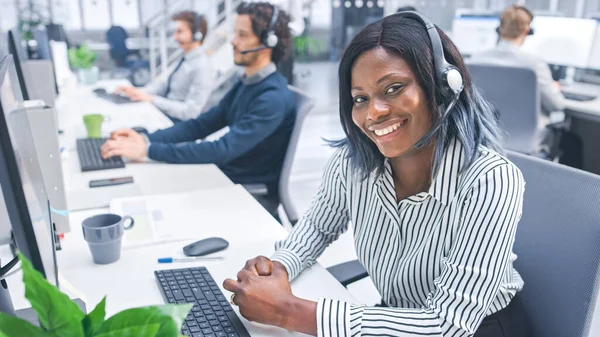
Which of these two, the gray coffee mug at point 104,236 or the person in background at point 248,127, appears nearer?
the gray coffee mug at point 104,236

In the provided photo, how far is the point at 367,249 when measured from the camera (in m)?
1.12

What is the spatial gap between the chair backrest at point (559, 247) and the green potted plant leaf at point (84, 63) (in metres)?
3.01

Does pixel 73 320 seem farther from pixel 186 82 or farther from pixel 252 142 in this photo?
pixel 186 82

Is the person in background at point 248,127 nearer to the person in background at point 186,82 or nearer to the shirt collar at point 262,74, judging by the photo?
the shirt collar at point 262,74

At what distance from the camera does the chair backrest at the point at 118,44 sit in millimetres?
5082

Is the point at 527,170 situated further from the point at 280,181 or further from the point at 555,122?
the point at 555,122

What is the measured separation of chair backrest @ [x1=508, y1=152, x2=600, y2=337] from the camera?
95 centimetres

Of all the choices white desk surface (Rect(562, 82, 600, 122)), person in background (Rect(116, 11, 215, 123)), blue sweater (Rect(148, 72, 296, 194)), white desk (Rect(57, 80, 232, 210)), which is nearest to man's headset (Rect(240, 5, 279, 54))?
blue sweater (Rect(148, 72, 296, 194))

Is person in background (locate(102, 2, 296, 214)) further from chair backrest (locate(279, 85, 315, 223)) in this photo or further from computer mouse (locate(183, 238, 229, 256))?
computer mouse (locate(183, 238, 229, 256))

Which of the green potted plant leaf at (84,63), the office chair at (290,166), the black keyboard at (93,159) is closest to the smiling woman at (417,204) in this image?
the office chair at (290,166)

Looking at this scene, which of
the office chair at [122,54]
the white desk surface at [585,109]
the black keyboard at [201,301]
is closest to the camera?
the black keyboard at [201,301]

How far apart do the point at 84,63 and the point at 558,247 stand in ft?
10.4

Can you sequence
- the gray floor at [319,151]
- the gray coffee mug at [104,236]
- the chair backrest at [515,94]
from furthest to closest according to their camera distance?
the chair backrest at [515,94] < the gray floor at [319,151] < the gray coffee mug at [104,236]

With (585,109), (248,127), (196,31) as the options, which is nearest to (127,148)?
(248,127)
